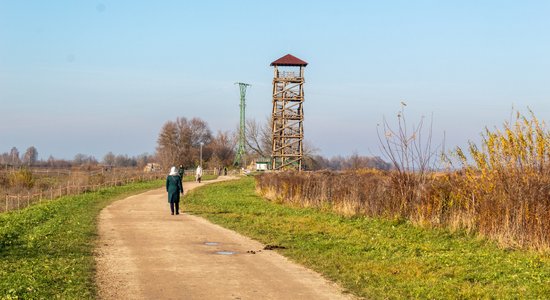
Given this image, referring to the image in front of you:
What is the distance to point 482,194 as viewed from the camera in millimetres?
15438

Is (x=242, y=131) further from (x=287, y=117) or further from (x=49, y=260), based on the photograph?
(x=49, y=260)

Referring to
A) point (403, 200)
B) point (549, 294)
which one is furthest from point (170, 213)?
point (549, 294)

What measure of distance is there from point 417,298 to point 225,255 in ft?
16.0

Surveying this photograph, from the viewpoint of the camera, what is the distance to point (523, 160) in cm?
1441

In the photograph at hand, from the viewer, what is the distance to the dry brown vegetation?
44.7ft

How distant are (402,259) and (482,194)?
15.2 feet

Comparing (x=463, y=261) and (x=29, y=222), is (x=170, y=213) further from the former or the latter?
(x=463, y=261)

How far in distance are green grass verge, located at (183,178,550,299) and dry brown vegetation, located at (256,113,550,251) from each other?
0.57 meters

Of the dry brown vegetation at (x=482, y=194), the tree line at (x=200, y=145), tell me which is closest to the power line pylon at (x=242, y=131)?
the tree line at (x=200, y=145)

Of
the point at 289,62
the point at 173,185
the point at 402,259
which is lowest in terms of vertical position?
the point at 402,259

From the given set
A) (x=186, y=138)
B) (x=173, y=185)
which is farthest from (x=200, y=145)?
(x=173, y=185)

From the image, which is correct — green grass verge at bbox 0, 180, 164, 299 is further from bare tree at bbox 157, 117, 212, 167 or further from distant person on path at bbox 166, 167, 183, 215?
bare tree at bbox 157, 117, 212, 167

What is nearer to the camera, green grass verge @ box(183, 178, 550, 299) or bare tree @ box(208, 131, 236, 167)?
green grass verge @ box(183, 178, 550, 299)

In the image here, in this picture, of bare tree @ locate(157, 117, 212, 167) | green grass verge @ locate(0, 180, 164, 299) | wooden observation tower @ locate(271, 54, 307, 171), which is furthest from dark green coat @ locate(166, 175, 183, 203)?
bare tree @ locate(157, 117, 212, 167)
